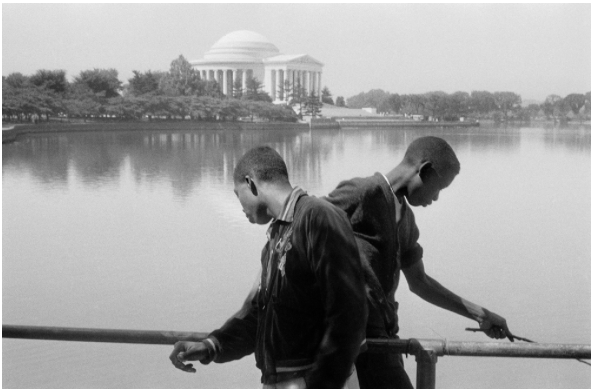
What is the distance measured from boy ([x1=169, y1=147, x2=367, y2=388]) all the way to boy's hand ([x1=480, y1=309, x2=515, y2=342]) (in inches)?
23.3

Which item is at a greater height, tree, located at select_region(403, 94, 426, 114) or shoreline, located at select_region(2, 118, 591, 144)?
tree, located at select_region(403, 94, 426, 114)

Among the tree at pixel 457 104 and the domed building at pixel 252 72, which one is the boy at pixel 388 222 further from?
the domed building at pixel 252 72

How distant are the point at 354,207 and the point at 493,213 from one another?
656 centimetres

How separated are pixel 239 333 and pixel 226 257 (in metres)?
5.87

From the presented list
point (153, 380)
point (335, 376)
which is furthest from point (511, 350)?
point (153, 380)

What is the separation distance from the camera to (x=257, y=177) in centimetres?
144

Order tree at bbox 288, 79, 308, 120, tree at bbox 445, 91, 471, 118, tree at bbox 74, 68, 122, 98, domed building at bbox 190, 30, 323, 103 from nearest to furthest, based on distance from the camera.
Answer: tree at bbox 445, 91, 471, 118 < tree at bbox 74, 68, 122, 98 < tree at bbox 288, 79, 308, 120 < domed building at bbox 190, 30, 323, 103

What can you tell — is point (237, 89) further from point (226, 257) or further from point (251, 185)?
point (251, 185)

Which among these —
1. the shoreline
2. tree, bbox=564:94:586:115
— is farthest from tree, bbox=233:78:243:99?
tree, bbox=564:94:586:115

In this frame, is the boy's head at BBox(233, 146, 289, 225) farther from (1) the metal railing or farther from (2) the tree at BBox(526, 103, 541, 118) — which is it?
(2) the tree at BBox(526, 103, 541, 118)

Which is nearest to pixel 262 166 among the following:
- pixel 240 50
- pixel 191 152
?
pixel 191 152

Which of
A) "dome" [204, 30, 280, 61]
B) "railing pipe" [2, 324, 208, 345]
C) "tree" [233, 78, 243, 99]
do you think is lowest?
"railing pipe" [2, 324, 208, 345]

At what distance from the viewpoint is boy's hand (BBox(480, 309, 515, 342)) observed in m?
1.81

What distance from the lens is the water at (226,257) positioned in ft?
17.3
